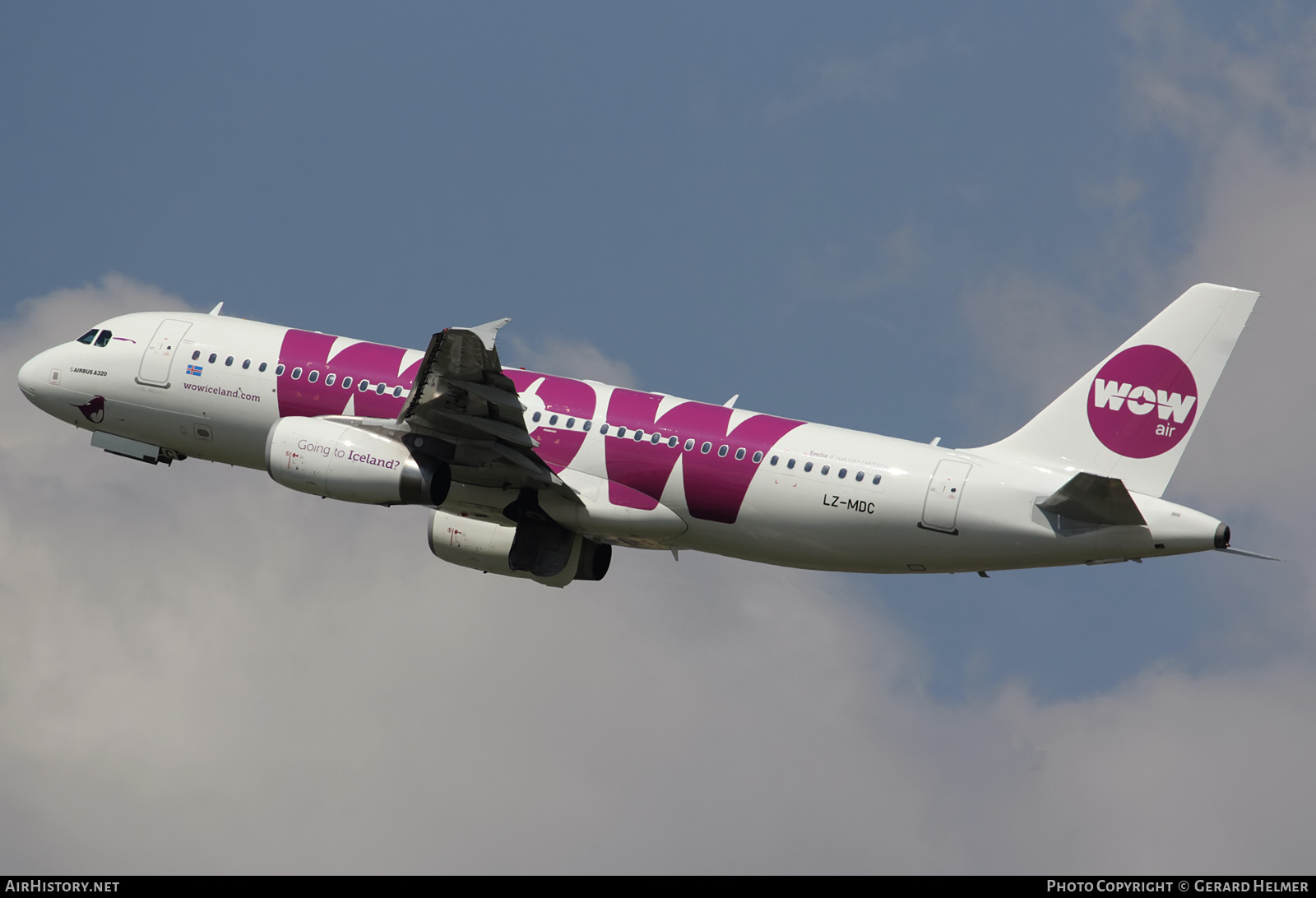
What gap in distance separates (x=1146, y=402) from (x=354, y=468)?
19.2 meters

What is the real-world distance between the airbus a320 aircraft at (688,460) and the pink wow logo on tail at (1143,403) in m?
0.04

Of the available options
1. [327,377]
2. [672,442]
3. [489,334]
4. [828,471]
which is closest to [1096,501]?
[828,471]

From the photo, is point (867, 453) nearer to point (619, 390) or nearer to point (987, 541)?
point (987, 541)

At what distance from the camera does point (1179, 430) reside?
41.8 metres

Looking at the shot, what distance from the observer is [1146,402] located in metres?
42.4

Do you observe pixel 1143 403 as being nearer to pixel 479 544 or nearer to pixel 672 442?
pixel 672 442

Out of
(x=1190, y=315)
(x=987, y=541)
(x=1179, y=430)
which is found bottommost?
(x=987, y=541)

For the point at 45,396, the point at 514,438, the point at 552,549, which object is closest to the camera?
the point at 514,438

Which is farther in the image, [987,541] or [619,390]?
[619,390]

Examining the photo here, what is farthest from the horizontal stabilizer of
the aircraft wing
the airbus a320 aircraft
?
the aircraft wing

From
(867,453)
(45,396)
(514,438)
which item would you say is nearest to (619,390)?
(514,438)

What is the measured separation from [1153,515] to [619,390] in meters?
13.5

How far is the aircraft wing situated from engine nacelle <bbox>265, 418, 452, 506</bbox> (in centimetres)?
66

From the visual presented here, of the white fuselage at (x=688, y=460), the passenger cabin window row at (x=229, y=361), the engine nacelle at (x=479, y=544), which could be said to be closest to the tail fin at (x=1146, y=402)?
the white fuselage at (x=688, y=460)
